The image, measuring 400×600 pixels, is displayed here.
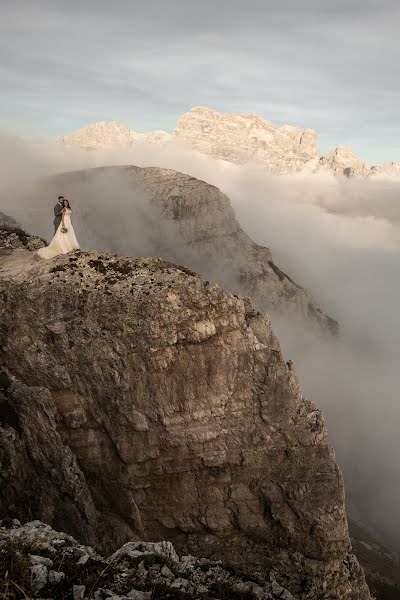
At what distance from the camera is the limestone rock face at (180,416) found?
34625mm

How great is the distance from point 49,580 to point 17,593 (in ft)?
5.83

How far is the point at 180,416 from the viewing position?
35.8 m

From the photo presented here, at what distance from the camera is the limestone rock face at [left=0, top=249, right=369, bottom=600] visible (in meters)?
34.6

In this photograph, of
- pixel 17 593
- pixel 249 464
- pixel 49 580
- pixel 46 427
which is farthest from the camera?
pixel 249 464

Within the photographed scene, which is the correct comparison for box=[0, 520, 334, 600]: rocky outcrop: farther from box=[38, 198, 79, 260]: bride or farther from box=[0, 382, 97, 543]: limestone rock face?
box=[38, 198, 79, 260]: bride

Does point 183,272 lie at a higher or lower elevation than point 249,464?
higher

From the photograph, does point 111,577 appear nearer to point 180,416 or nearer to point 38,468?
point 38,468

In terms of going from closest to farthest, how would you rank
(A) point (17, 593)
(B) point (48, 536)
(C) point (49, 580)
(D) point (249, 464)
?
(A) point (17, 593), (C) point (49, 580), (B) point (48, 536), (D) point (249, 464)

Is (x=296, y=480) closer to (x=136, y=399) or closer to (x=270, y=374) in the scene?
(x=270, y=374)

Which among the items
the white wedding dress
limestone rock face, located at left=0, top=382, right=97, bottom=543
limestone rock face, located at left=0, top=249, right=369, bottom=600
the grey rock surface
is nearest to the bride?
the white wedding dress

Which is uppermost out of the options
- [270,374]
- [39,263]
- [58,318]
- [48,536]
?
[39,263]

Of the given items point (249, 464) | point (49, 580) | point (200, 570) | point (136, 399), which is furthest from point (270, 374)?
point (49, 580)

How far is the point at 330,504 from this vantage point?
123ft

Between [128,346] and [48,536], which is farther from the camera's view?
[128,346]
